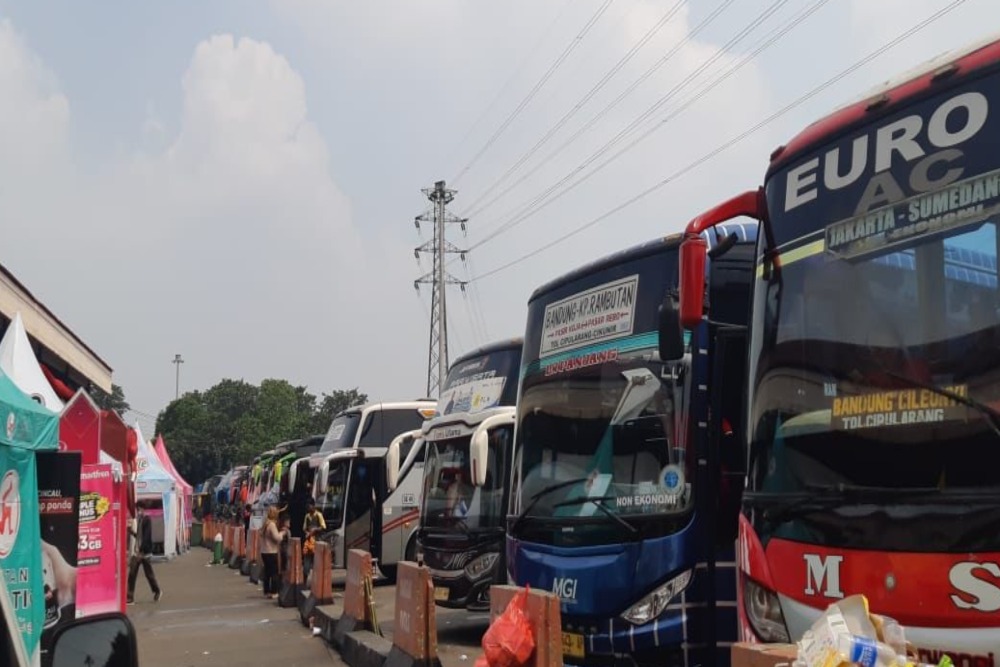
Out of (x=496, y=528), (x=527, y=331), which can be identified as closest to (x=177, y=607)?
(x=496, y=528)

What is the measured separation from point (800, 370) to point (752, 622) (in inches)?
43.5

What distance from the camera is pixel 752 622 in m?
4.49

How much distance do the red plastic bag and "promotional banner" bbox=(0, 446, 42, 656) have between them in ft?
11.5

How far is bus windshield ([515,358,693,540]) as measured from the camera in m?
6.47

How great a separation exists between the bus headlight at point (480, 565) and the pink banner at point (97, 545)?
15.6 ft

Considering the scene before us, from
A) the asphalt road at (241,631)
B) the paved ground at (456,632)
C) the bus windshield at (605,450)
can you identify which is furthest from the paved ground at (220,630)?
the bus windshield at (605,450)

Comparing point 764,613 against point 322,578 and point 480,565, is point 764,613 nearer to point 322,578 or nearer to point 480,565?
point 480,565

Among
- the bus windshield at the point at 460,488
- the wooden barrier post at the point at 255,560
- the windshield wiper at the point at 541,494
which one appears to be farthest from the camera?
the wooden barrier post at the point at 255,560

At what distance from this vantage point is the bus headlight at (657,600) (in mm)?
6227

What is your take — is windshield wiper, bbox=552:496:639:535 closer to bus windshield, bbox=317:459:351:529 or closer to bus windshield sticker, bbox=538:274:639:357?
bus windshield sticker, bbox=538:274:639:357

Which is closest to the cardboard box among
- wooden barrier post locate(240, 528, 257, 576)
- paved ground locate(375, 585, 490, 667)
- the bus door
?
paved ground locate(375, 585, 490, 667)

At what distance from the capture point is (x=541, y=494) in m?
7.12

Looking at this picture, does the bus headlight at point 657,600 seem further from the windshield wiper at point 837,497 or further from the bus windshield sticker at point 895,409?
the bus windshield sticker at point 895,409

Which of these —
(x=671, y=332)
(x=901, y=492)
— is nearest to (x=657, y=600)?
(x=671, y=332)
